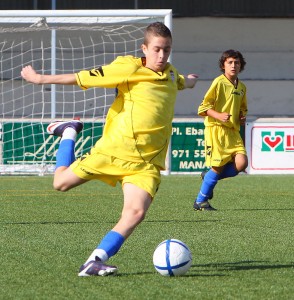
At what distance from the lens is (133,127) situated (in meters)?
6.08

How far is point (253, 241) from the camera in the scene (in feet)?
25.1

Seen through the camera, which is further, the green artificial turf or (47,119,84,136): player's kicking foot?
(47,119,84,136): player's kicking foot

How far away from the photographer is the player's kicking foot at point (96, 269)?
19.0 feet

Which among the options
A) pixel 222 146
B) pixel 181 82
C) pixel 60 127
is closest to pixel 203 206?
pixel 222 146

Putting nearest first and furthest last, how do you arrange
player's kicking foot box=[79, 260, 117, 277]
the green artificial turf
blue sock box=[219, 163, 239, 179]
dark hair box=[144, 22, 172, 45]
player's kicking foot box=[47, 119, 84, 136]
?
the green artificial turf → player's kicking foot box=[79, 260, 117, 277] → dark hair box=[144, 22, 172, 45] → player's kicking foot box=[47, 119, 84, 136] → blue sock box=[219, 163, 239, 179]

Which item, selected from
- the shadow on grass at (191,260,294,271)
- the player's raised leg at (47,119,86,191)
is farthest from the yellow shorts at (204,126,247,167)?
the shadow on grass at (191,260,294,271)

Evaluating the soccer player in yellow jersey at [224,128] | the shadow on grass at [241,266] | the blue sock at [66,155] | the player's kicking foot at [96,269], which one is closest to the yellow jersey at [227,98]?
the soccer player in yellow jersey at [224,128]

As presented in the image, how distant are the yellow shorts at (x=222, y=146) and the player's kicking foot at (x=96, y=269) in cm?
492

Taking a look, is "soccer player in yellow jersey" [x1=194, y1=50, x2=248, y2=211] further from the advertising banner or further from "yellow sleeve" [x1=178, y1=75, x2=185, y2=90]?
the advertising banner

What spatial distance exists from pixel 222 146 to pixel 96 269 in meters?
5.02

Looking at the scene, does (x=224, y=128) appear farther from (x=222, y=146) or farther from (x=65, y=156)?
(x=65, y=156)

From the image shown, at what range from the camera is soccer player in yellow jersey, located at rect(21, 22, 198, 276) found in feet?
19.6

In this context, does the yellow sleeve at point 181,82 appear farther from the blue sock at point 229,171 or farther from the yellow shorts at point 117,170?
the blue sock at point 229,171

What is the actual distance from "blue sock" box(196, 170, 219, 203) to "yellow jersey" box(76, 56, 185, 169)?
436 centimetres
